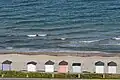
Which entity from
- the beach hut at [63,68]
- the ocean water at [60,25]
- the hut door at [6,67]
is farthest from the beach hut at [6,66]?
the ocean water at [60,25]

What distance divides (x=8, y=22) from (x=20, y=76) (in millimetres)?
39322

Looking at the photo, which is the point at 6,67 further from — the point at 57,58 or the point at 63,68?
the point at 57,58

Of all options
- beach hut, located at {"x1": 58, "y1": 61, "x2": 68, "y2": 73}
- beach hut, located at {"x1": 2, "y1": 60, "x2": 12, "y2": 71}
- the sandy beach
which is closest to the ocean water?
the sandy beach

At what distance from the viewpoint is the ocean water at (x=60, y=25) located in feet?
213

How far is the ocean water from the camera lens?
64875 millimetres

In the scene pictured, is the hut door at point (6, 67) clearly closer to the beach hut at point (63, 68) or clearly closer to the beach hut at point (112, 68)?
the beach hut at point (63, 68)

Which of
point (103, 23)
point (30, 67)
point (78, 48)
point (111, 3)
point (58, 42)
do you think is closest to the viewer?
point (30, 67)

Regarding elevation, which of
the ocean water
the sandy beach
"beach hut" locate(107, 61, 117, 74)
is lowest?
"beach hut" locate(107, 61, 117, 74)

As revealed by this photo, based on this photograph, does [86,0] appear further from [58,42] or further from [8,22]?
[58,42]

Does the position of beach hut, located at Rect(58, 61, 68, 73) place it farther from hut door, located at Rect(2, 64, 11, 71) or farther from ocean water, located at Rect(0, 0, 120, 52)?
ocean water, located at Rect(0, 0, 120, 52)

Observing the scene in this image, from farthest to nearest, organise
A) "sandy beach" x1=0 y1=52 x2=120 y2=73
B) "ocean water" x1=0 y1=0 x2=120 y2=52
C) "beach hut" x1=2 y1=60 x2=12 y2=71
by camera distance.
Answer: "ocean water" x1=0 y1=0 x2=120 y2=52
"sandy beach" x1=0 y1=52 x2=120 y2=73
"beach hut" x1=2 y1=60 x2=12 y2=71

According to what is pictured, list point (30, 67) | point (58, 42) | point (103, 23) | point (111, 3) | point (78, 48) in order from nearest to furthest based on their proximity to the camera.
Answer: point (30, 67)
point (78, 48)
point (58, 42)
point (103, 23)
point (111, 3)

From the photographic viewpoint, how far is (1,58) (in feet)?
186

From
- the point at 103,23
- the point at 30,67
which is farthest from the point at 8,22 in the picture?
the point at 30,67
